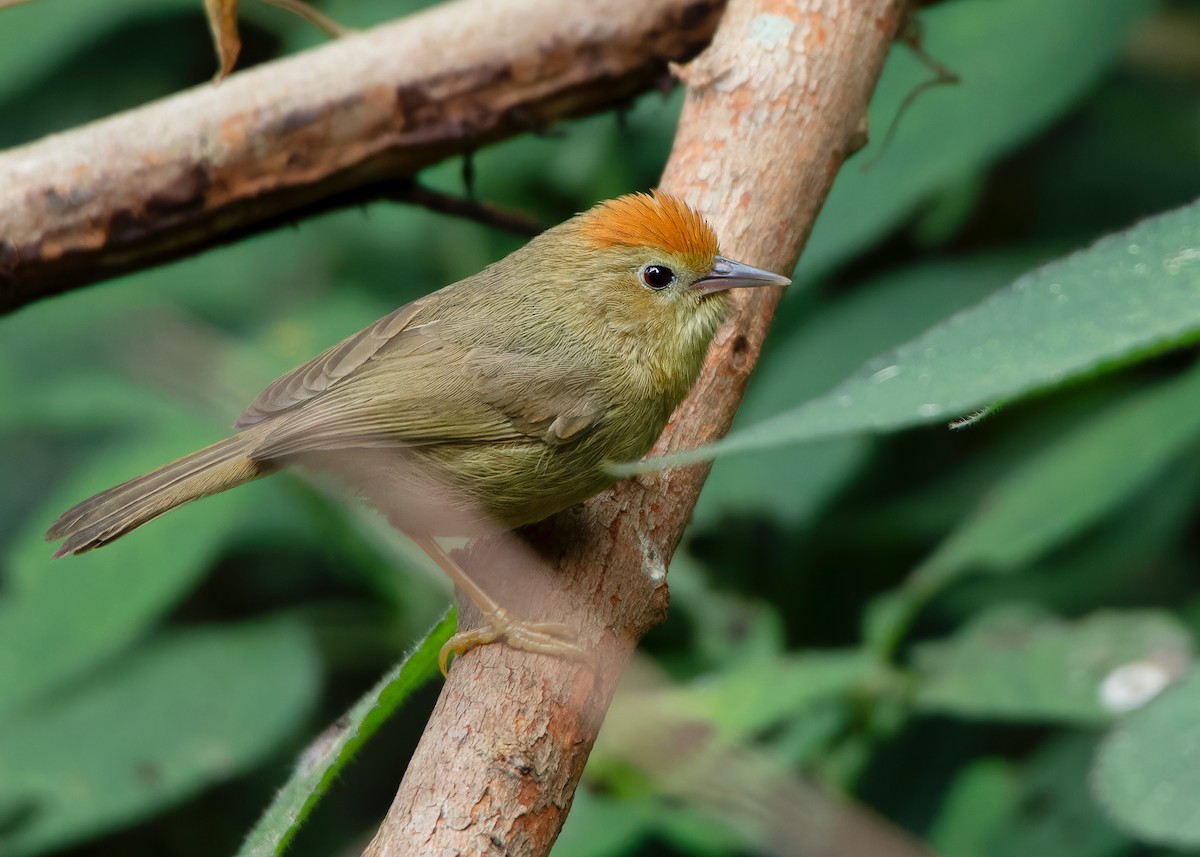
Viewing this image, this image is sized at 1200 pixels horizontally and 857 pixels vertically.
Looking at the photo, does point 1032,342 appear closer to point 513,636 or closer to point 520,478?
point 513,636

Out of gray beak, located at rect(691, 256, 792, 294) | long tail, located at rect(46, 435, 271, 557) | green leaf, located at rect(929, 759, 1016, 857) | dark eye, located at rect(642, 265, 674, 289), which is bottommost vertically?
green leaf, located at rect(929, 759, 1016, 857)

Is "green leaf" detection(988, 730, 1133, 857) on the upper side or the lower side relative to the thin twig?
lower

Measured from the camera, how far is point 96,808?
2.92 metres

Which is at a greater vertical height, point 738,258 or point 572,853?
point 738,258

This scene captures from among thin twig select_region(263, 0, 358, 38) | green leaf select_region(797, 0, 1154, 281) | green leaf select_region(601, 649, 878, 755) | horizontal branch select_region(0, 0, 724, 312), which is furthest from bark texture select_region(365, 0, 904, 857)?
thin twig select_region(263, 0, 358, 38)

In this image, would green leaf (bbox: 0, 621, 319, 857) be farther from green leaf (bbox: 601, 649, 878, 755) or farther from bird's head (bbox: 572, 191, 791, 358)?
bird's head (bbox: 572, 191, 791, 358)

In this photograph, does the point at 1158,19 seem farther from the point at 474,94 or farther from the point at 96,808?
the point at 96,808

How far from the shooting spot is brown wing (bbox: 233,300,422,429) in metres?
2.51

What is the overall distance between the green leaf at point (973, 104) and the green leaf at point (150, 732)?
1781mm

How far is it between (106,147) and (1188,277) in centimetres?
246

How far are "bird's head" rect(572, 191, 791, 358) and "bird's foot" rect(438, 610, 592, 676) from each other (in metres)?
0.69

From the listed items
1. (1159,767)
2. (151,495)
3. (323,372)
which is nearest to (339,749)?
(151,495)

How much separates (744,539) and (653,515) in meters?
1.30

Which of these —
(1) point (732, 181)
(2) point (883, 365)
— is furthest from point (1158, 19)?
(2) point (883, 365)
